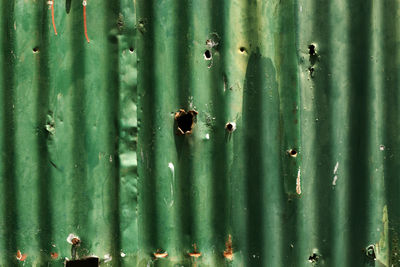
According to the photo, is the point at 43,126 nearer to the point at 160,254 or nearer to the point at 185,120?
the point at 185,120

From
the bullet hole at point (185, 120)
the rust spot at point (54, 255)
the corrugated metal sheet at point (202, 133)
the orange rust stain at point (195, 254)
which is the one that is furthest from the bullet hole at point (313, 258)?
the rust spot at point (54, 255)

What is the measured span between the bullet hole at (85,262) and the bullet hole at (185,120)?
0.52 m

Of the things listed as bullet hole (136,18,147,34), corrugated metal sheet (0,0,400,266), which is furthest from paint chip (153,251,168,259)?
bullet hole (136,18,147,34)

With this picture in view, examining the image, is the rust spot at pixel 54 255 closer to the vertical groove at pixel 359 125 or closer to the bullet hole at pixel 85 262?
the bullet hole at pixel 85 262

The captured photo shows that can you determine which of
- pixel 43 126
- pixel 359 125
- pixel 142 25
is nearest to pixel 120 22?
pixel 142 25

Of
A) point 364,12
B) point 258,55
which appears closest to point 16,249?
point 258,55

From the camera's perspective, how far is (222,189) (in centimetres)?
153

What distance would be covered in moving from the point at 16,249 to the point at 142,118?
0.62m

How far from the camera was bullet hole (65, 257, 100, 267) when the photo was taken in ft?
4.88

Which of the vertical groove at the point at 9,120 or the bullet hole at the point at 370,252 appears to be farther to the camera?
the bullet hole at the point at 370,252

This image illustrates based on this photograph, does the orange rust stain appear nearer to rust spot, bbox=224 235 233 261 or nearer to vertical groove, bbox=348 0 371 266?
rust spot, bbox=224 235 233 261

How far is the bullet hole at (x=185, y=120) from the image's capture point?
1.51 metres

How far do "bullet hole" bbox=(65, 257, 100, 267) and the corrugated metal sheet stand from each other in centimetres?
3

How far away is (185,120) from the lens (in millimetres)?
1521
